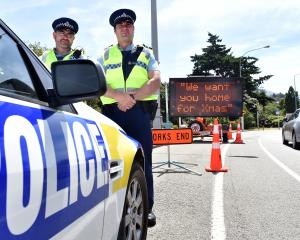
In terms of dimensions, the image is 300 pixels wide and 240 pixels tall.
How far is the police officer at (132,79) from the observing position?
14.3 feet

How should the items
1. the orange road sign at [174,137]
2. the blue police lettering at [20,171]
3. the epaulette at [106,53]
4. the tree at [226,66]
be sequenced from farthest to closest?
the tree at [226,66]
the orange road sign at [174,137]
the epaulette at [106,53]
the blue police lettering at [20,171]

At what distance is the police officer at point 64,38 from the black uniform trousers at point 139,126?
25.6 inches

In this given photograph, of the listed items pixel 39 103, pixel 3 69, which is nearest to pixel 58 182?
pixel 39 103

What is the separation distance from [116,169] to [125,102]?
5.06 ft

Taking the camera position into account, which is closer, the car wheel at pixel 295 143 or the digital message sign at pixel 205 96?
the car wheel at pixel 295 143

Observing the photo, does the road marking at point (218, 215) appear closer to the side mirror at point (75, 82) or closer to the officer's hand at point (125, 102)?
the officer's hand at point (125, 102)

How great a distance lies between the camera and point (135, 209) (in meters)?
3.44

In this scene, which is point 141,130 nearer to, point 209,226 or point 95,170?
point 209,226

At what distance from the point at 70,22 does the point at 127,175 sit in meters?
2.03

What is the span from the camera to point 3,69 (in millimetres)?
1943

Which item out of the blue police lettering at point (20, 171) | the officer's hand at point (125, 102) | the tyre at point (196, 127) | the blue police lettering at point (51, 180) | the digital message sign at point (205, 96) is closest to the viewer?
the blue police lettering at point (20, 171)

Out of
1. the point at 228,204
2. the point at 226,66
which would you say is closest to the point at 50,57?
the point at 228,204

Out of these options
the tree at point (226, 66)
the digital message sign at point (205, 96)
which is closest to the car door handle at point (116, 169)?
the digital message sign at point (205, 96)

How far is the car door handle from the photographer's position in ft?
8.75
